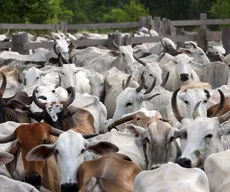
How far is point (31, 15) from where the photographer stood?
3256 centimetres

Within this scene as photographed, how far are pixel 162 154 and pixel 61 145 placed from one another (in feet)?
3.75

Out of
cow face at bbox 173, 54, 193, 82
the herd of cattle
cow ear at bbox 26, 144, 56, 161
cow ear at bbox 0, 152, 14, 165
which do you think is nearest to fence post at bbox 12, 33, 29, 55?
the herd of cattle

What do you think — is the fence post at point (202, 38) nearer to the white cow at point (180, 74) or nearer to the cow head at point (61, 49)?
the cow head at point (61, 49)

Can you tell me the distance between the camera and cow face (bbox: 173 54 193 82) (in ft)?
46.5

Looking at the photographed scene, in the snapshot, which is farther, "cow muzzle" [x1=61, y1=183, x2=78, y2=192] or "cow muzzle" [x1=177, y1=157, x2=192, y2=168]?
"cow muzzle" [x1=177, y1=157, x2=192, y2=168]

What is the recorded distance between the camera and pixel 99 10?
2312 inches

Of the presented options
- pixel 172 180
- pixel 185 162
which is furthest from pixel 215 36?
pixel 172 180

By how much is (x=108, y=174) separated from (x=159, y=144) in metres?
1.26

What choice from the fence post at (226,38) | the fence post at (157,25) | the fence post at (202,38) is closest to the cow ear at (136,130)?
the fence post at (226,38)

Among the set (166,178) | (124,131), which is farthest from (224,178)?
(124,131)

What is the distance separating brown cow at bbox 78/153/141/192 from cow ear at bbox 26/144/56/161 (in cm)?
40

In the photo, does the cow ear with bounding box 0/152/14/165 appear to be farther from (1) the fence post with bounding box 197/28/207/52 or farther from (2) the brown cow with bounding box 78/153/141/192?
(1) the fence post with bounding box 197/28/207/52

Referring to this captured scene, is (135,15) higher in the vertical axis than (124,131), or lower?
lower

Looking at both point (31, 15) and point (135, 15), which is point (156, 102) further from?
point (135, 15)
